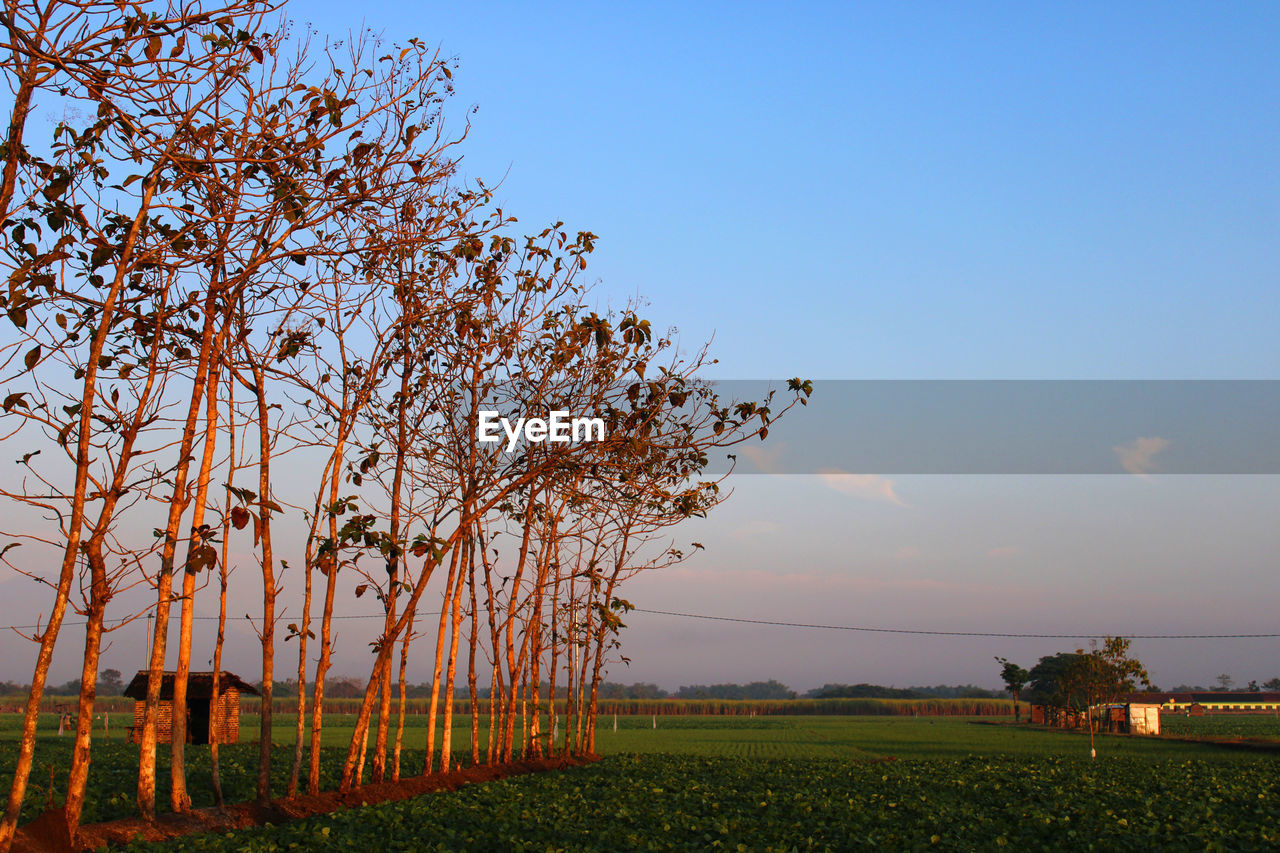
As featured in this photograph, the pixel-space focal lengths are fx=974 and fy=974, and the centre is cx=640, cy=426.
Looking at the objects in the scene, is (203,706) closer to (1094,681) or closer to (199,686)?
(199,686)

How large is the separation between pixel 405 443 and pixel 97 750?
21.3 m

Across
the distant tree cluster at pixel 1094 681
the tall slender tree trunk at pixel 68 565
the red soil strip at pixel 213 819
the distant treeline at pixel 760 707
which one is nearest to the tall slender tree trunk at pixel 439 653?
the red soil strip at pixel 213 819

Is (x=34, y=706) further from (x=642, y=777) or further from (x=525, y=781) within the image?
(x=642, y=777)

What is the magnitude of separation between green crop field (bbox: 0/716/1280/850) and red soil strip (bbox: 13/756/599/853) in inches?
26.9

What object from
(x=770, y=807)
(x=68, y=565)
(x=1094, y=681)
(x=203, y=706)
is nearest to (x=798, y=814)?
(x=770, y=807)

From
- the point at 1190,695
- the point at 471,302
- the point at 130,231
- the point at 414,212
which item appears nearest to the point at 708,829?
the point at 471,302

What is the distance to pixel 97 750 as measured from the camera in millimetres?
30500

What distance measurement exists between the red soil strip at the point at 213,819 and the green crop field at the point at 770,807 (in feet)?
2.24

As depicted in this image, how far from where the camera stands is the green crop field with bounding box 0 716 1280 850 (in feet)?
43.1

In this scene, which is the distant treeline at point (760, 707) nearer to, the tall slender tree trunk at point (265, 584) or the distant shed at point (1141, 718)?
the distant shed at point (1141, 718)

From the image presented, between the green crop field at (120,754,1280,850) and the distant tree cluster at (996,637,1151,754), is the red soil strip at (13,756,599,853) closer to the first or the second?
the green crop field at (120,754,1280,850)

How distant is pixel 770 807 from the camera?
17.8 m

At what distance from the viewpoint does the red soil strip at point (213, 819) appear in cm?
977

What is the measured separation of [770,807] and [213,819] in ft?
31.9
